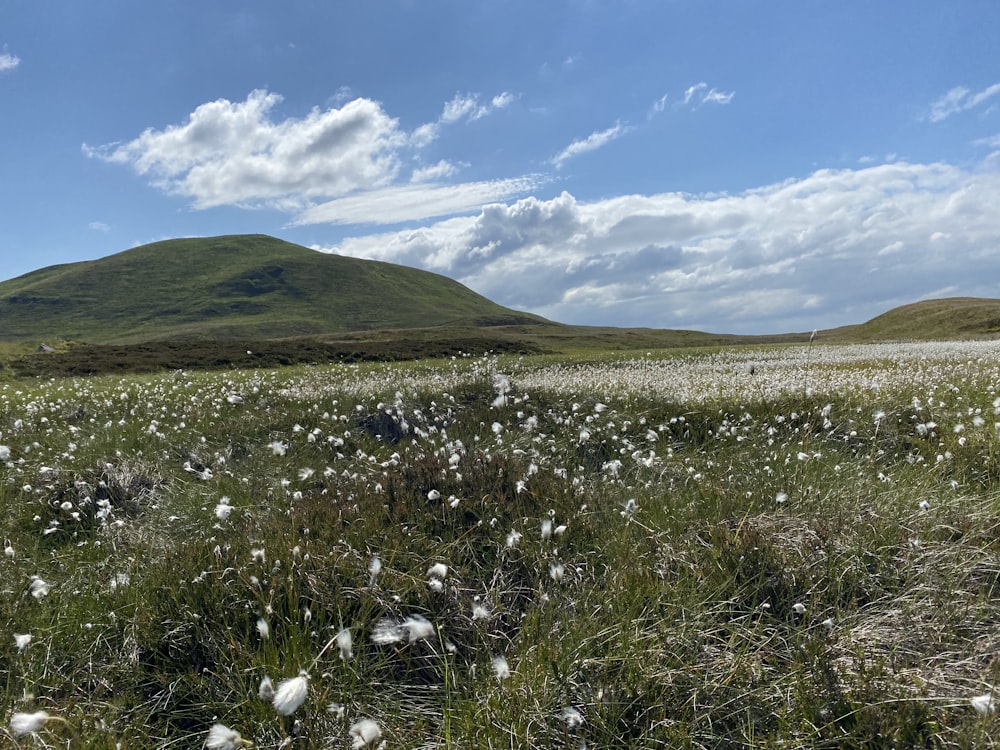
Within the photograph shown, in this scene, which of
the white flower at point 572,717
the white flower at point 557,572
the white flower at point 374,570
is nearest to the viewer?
the white flower at point 572,717

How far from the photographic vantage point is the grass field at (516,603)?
2699 mm

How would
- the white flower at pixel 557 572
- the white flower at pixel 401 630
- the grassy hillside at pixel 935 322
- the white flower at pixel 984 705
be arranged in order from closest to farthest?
1. the white flower at pixel 984 705
2. the white flower at pixel 401 630
3. the white flower at pixel 557 572
4. the grassy hillside at pixel 935 322

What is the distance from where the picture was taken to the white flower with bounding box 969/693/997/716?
7.66 feet

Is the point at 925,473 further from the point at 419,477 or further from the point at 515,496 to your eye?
the point at 419,477

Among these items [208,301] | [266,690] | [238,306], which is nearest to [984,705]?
[266,690]

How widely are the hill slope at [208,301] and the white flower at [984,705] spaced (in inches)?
5428

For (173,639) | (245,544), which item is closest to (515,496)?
(245,544)

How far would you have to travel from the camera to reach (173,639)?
3539mm

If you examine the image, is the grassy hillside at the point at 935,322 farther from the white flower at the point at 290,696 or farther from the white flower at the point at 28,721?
the white flower at the point at 28,721

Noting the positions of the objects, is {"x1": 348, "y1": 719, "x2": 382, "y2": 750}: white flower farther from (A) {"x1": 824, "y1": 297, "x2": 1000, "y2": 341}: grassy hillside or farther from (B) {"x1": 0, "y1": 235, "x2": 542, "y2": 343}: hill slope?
(B) {"x1": 0, "y1": 235, "x2": 542, "y2": 343}: hill slope

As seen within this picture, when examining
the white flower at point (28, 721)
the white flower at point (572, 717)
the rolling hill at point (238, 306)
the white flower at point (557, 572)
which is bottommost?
the white flower at point (572, 717)

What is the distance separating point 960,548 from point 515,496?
127 inches

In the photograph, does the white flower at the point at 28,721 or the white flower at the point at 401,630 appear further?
the white flower at the point at 401,630

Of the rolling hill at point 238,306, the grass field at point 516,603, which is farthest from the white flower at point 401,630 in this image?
the rolling hill at point 238,306
